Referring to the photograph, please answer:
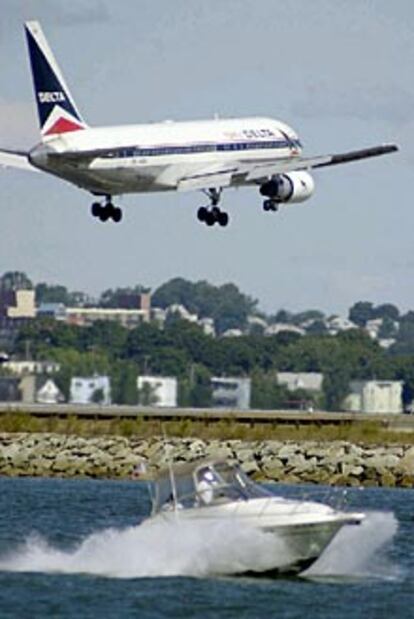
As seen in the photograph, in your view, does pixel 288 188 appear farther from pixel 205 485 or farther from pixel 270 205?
pixel 205 485

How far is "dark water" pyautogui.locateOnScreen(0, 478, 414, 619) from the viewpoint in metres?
66.2

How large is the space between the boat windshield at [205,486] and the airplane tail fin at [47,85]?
1910 inches

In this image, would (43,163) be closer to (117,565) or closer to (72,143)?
(72,143)

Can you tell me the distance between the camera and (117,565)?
7131 cm

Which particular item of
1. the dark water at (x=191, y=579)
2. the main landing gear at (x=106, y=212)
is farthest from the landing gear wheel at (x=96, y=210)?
the dark water at (x=191, y=579)

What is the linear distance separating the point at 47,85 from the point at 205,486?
52448 mm

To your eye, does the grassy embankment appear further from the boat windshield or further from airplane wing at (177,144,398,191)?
the boat windshield

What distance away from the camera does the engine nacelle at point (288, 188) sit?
118m

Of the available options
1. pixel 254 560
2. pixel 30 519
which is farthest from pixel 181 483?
pixel 30 519

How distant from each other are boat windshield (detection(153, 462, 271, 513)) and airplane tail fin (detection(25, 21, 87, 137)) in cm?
4851

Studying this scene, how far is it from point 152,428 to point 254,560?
54.7 m

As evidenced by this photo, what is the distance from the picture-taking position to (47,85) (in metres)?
121

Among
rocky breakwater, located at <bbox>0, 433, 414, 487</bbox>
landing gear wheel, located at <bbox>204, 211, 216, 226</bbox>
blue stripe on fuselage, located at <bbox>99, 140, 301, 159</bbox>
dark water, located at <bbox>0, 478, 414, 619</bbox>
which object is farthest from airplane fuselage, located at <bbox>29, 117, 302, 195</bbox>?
dark water, located at <bbox>0, 478, 414, 619</bbox>

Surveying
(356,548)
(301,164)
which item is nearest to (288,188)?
(301,164)
